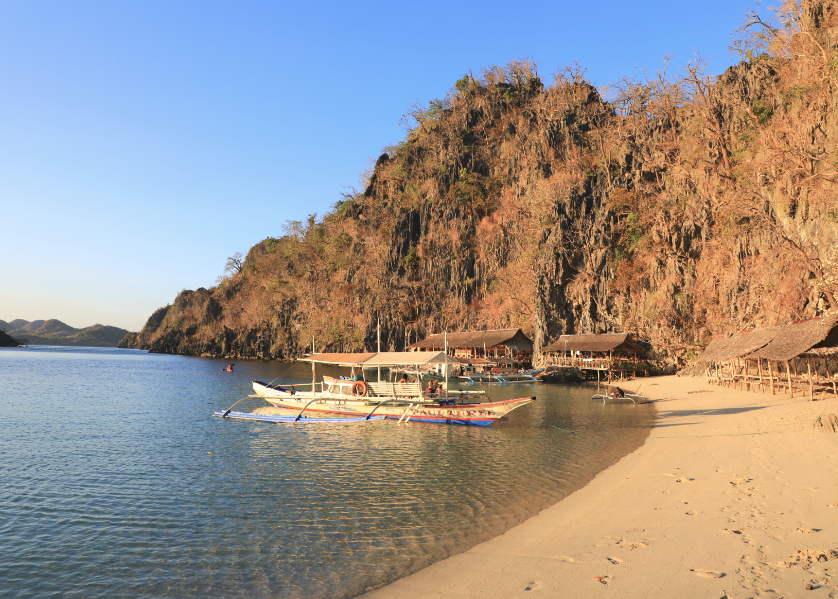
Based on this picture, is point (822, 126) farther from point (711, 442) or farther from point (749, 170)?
point (711, 442)

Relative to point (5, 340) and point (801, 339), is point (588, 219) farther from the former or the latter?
point (5, 340)

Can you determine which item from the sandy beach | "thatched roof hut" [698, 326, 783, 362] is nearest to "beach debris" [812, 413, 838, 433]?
the sandy beach

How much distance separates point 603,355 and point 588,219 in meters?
17.3

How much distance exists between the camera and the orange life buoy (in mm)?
27933

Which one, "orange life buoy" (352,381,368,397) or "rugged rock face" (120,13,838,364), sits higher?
"rugged rock face" (120,13,838,364)

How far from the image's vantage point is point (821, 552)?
7773 millimetres

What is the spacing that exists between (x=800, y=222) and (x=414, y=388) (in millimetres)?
30820

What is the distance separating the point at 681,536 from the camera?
9.23 meters

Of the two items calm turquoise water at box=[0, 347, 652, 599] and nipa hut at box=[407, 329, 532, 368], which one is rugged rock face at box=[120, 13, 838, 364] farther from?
calm turquoise water at box=[0, 347, 652, 599]

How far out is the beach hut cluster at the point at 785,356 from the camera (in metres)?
24.2

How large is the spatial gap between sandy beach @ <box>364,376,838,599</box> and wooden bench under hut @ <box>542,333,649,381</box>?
1236 inches

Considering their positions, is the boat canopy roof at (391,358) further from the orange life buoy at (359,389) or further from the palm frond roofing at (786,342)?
the palm frond roofing at (786,342)

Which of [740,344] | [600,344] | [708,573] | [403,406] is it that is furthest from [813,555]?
[600,344]

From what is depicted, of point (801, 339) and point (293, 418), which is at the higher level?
point (801, 339)
